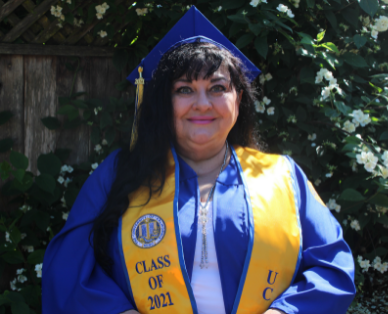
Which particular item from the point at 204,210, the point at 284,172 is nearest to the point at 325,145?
the point at 284,172

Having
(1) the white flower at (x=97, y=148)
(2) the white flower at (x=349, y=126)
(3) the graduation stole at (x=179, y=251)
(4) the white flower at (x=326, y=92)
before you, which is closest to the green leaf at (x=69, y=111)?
(1) the white flower at (x=97, y=148)

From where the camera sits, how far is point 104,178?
184 cm

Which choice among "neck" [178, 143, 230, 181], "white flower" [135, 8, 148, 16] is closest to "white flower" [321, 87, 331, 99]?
"neck" [178, 143, 230, 181]

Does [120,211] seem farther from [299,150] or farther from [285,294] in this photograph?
[299,150]

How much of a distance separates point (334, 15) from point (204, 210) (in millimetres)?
1519

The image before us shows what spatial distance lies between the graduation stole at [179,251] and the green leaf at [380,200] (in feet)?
2.27

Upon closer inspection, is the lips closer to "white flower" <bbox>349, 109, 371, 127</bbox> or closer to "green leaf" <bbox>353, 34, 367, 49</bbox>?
"white flower" <bbox>349, 109, 371, 127</bbox>

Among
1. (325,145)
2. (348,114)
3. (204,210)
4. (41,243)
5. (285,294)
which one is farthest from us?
(41,243)

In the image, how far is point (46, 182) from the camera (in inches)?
92.7

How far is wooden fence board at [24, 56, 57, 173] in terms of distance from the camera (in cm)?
251

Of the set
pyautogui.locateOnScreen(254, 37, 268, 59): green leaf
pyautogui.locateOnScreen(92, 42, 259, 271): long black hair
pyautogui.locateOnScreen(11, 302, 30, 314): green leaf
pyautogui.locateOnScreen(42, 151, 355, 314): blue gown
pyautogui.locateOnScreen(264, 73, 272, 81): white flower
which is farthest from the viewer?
pyautogui.locateOnScreen(264, 73, 272, 81): white flower

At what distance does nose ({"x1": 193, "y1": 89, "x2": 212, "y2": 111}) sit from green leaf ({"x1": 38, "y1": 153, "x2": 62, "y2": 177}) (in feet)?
3.79

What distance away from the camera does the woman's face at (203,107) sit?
181 cm

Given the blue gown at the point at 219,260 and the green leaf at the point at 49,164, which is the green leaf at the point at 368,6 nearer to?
the blue gown at the point at 219,260
